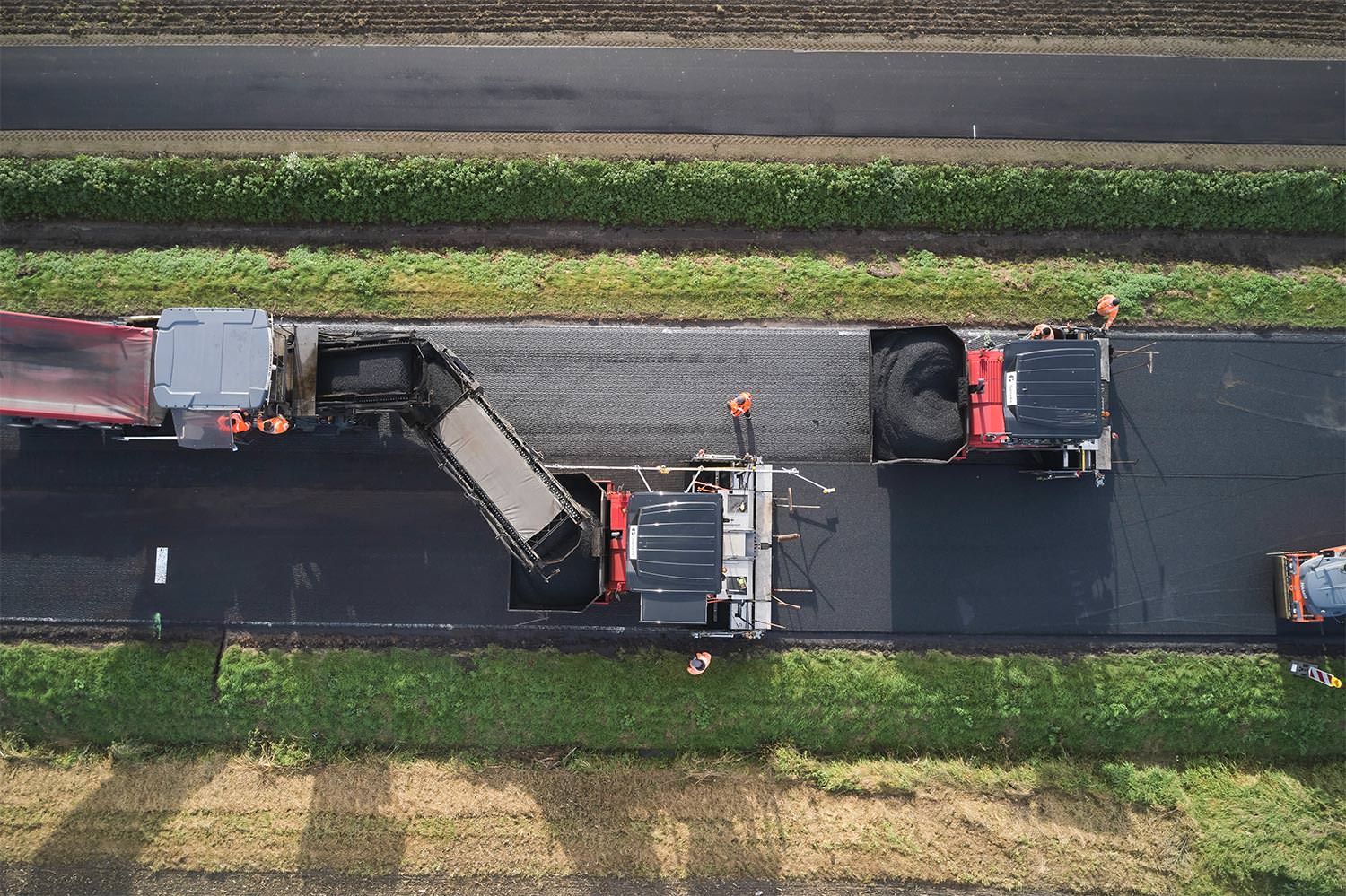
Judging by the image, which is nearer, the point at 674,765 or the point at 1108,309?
the point at 674,765

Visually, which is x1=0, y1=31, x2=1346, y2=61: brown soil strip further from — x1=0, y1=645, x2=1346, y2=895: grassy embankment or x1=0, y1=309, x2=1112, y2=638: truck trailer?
x1=0, y1=645, x2=1346, y2=895: grassy embankment

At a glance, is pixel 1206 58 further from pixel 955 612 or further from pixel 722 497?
pixel 722 497

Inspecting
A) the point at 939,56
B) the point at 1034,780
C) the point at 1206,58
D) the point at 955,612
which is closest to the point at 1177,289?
the point at 1206,58

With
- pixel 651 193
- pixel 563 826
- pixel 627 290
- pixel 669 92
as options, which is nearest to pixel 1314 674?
pixel 563 826

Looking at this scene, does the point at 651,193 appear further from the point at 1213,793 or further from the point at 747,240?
the point at 1213,793

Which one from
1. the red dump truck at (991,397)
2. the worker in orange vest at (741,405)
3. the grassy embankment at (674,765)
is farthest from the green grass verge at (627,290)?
the grassy embankment at (674,765)

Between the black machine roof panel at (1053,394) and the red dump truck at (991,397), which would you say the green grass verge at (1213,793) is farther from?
the black machine roof panel at (1053,394)
